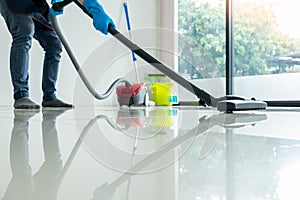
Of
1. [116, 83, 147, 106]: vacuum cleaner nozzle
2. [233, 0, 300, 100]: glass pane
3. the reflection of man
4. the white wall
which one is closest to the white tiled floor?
the reflection of man

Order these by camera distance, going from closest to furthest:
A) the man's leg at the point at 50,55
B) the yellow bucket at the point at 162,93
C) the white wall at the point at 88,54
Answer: the man's leg at the point at 50,55 → the white wall at the point at 88,54 → the yellow bucket at the point at 162,93

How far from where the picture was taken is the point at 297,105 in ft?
10.2

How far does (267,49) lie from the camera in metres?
3.45

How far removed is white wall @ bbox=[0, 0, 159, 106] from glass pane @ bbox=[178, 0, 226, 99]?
359 millimetres

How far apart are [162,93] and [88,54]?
0.89 metres

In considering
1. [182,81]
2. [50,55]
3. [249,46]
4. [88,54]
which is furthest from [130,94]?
[182,81]

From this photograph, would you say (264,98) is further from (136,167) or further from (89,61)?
(136,167)

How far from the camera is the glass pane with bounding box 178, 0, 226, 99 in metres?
3.76

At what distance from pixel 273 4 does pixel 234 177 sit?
332 centimetres

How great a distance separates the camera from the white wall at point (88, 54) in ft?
10.3

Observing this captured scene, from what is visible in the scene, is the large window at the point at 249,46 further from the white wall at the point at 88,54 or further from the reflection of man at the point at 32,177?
the reflection of man at the point at 32,177

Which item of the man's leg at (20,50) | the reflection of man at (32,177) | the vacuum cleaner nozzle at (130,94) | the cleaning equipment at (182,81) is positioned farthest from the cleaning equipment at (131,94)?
the reflection of man at (32,177)

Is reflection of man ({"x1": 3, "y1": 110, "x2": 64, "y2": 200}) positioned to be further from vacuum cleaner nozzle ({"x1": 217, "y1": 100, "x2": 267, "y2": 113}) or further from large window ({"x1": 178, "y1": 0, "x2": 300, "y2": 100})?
large window ({"x1": 178, "y1": 0, "x2": 300, "y2": 100})

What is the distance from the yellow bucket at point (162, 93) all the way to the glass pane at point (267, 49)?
72cm
